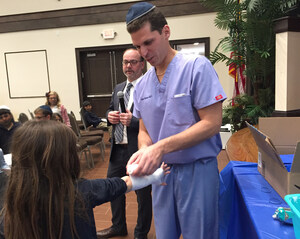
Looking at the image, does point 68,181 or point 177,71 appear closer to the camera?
point 68,181

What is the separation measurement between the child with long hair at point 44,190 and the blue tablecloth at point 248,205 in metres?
0.60

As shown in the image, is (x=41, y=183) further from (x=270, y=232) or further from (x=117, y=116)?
(x=117, y=116)

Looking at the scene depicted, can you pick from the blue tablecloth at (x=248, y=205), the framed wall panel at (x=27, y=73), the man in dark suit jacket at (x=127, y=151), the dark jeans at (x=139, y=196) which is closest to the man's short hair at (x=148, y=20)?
the blue tablecloth at (x=248, y=205)

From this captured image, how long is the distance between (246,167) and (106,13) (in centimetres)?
617

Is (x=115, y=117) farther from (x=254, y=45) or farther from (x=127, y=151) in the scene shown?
(x=254, y=45)

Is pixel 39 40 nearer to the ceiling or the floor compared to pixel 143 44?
nearer to the ceiling

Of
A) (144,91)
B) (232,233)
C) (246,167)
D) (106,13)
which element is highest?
(106,13)

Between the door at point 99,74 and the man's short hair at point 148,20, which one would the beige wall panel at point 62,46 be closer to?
the door at point 99,74

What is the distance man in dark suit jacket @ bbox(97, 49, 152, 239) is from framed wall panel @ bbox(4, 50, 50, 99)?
5829mm

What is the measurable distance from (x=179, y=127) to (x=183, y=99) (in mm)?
119

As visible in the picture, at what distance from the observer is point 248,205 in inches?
38.2

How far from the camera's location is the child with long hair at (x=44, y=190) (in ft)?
2.86

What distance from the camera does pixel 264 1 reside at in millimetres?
2906

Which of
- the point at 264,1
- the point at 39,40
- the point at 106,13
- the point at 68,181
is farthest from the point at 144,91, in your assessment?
the point at 39,40
